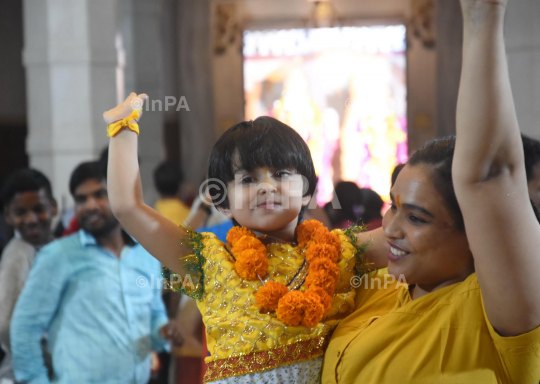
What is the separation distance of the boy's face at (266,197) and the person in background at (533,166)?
0.77 metres

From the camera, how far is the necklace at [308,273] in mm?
1334

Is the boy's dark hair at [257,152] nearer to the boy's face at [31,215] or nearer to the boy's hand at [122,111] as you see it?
the boy's hand at [122,111]

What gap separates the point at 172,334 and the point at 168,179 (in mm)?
2037

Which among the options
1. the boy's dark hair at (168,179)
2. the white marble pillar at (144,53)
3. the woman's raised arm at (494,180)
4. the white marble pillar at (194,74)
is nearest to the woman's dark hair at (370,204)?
the woman's raised arm at (494,180)

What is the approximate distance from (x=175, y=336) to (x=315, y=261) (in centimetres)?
132

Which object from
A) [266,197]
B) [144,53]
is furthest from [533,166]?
[144,53]

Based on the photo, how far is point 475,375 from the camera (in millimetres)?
1117

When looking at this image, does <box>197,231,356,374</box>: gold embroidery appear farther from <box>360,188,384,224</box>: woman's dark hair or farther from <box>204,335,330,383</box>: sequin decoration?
<box>360,188,384,224</box>: woman's dark hair

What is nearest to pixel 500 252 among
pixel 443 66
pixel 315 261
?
pixel 315 261

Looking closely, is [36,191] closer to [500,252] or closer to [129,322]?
[129,322]

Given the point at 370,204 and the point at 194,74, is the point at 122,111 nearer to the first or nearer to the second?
the point at 370,204

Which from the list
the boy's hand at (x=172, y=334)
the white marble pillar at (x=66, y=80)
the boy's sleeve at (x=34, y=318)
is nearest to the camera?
the boy's sleeve at (x=34, y=318)

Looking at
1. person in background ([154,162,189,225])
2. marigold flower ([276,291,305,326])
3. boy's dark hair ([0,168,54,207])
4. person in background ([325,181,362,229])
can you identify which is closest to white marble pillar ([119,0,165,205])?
person in background ([154,162,189,225])

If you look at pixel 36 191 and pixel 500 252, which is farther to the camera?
pixel 36 191
